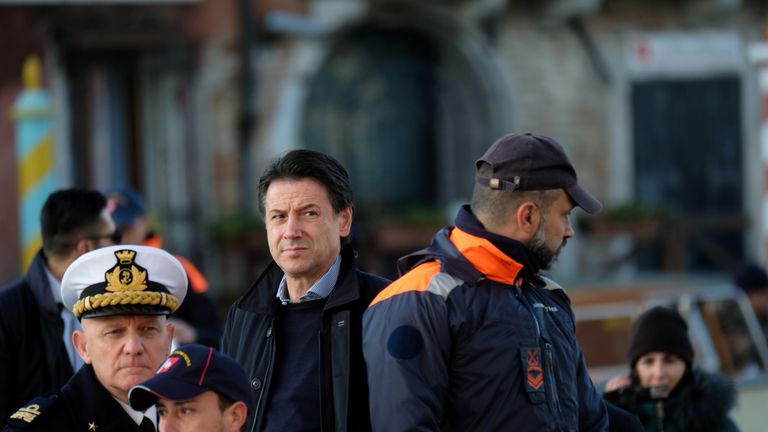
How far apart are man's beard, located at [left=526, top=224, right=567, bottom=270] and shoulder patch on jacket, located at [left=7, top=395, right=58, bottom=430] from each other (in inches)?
49.7

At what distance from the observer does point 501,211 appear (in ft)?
11.9

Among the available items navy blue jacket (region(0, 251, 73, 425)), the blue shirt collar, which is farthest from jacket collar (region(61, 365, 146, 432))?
navy blue jacket (region(0, 251, 73, 425))

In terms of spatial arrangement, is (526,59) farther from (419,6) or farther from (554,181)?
(554,181)

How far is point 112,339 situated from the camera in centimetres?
362

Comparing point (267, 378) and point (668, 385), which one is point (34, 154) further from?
point (267, 378)

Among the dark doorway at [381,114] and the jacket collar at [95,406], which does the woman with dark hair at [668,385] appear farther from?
the dark doorway at [381,114]

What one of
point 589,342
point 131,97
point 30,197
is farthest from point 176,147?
point 589,342

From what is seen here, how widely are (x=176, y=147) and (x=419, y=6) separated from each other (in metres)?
3.14

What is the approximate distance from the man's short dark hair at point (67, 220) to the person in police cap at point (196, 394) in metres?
1.57

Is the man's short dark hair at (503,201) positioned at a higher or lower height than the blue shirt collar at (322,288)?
higher

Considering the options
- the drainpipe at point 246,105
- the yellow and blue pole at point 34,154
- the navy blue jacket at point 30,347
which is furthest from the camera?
the drainpipe at point 246,105

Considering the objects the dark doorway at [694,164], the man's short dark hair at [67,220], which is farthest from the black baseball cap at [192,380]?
the dark doorway at [694,164]

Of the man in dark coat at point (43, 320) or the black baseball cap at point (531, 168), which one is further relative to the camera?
the man in dark coat at point (43, 320)

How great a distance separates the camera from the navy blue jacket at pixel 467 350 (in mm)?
3414
